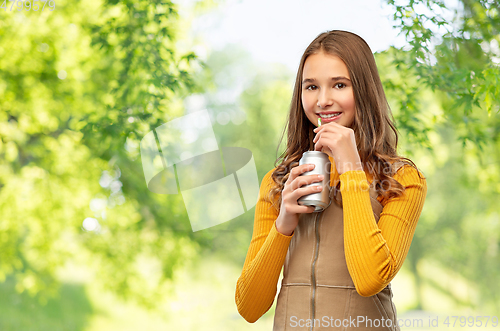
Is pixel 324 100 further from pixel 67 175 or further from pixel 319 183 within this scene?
pixel 67 175

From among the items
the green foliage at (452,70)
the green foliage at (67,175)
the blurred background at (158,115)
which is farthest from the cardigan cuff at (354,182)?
the green foliage at (67,175)

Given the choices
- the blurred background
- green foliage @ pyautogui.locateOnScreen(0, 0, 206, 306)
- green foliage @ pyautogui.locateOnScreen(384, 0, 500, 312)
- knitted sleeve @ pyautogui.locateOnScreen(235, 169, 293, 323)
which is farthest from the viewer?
green foliage @ pyautogui.locateOnScreen(0, 0, 206, 306)

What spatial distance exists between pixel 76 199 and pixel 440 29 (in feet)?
9.63

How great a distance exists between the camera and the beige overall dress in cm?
72

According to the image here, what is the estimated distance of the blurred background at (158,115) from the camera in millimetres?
1911

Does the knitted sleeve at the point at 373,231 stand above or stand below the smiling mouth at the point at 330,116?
below

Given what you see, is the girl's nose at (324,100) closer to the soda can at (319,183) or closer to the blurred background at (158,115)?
the soda can at (319,183)

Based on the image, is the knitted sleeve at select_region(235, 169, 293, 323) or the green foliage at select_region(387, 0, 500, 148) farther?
the green foliage at select_region(387, 0, 500, 148)

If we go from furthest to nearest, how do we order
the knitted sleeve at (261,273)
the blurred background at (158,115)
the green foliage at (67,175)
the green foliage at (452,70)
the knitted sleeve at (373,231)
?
the green foliage at (67,175) < the blurred background at (158,115) < the green foliage at (452,70) < the knitted sleeve at (261,273) < the knitted sleeve at (373,231)

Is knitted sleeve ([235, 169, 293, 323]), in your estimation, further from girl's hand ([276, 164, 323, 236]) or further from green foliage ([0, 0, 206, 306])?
green foliage ([0, 0, 206, 306])

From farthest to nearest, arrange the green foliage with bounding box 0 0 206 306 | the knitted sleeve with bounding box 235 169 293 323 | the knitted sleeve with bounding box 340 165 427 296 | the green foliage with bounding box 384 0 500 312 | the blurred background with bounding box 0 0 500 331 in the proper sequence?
the green foliage with bounding box 0 0 206 306
the blurred background with bounding box 0 0 500 331
the green foliage with bounding box 384 0 500 312
the knitted sleeve with bounding box 235 169 293 323
the knitted sleeve with bounding box 340 165 427 296

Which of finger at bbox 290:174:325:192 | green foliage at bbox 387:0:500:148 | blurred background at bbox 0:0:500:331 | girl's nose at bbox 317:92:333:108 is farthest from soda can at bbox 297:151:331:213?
green foliage at bbox 387:0:500:148

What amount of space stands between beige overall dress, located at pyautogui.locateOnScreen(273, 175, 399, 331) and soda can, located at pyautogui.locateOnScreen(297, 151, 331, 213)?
2.4 inches

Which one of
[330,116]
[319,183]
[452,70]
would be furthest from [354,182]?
[452,70]
